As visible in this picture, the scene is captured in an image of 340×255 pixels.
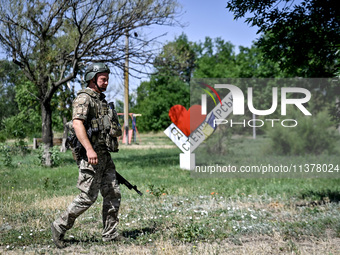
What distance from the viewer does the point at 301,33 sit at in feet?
22.6

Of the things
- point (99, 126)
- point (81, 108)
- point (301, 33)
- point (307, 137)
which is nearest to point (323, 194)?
point (301, 33)

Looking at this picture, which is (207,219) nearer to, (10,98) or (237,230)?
(237,230)

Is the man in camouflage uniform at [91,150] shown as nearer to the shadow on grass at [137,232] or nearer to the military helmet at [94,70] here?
the military helmet at [94,70]

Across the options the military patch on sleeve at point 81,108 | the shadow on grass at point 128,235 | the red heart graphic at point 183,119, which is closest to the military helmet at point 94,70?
the military patch on sleeve at point 81,108

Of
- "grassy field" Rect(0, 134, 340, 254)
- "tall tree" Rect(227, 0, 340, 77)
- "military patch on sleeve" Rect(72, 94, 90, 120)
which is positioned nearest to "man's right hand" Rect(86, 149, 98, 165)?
"military patch on sleeve" Rect(72, 94, 90, 120)

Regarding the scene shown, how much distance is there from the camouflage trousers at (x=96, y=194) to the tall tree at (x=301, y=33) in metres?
3.51

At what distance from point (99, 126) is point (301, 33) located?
3.91 metres

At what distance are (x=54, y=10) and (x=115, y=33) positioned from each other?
6.55 feet

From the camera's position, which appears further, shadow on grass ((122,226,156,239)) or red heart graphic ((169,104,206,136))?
red heart graphic ((169,104,206,136))

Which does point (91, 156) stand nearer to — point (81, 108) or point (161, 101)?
point (81, 108)

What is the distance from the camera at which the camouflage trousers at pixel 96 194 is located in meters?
4.84

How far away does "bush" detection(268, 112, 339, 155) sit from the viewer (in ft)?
64.5

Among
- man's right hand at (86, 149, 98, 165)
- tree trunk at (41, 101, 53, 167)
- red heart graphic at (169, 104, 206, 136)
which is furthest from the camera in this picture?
tree trunk at (41, 101, 53, 167)

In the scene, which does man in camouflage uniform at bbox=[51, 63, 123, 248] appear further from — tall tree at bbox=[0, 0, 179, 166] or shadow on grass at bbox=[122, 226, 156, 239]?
tall tree at bbox=[0, 0, 179, 166]
